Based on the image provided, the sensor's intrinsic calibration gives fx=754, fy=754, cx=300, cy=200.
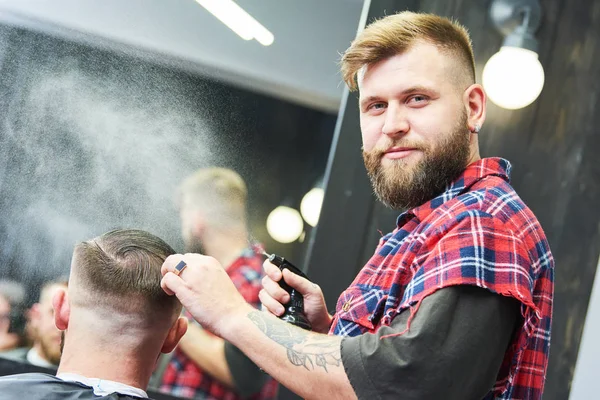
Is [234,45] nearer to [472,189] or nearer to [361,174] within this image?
[361,174]

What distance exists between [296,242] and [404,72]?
2.85 ft

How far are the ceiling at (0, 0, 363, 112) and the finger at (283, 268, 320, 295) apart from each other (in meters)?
0.70

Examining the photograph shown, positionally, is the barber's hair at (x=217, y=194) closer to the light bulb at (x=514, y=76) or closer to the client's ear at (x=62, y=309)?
the client's ear at (x=62, y=309)

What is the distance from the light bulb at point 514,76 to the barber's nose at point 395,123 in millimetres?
962

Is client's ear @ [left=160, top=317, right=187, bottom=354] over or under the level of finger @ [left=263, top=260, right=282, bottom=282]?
under

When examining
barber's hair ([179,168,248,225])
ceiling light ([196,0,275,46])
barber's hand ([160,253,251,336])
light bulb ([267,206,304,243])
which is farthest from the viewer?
light bulb ([267,206,304,243])

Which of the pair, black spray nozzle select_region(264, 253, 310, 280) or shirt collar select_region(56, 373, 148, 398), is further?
black spray nozzle select_region(264, 253, 310, 280)

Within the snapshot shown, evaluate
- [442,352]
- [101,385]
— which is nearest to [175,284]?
[101,385]

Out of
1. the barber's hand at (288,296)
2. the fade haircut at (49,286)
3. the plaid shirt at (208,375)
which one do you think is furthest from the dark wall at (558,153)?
the fade haircut at (49,286)

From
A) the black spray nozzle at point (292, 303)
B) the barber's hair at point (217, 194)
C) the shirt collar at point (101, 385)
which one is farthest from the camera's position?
the barber's hair at point (217, 194)

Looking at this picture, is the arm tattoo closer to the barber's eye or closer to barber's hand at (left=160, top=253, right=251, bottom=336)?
barber's hand at (left=160, top=253, right=251, bottom=336)

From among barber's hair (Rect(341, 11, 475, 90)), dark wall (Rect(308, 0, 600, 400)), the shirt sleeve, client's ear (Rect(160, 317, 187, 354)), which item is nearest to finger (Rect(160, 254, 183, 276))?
client's ear (Rect(160, 317, 187, 354))

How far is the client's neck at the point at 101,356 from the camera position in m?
1.67

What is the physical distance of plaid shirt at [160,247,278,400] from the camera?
2.27 m
